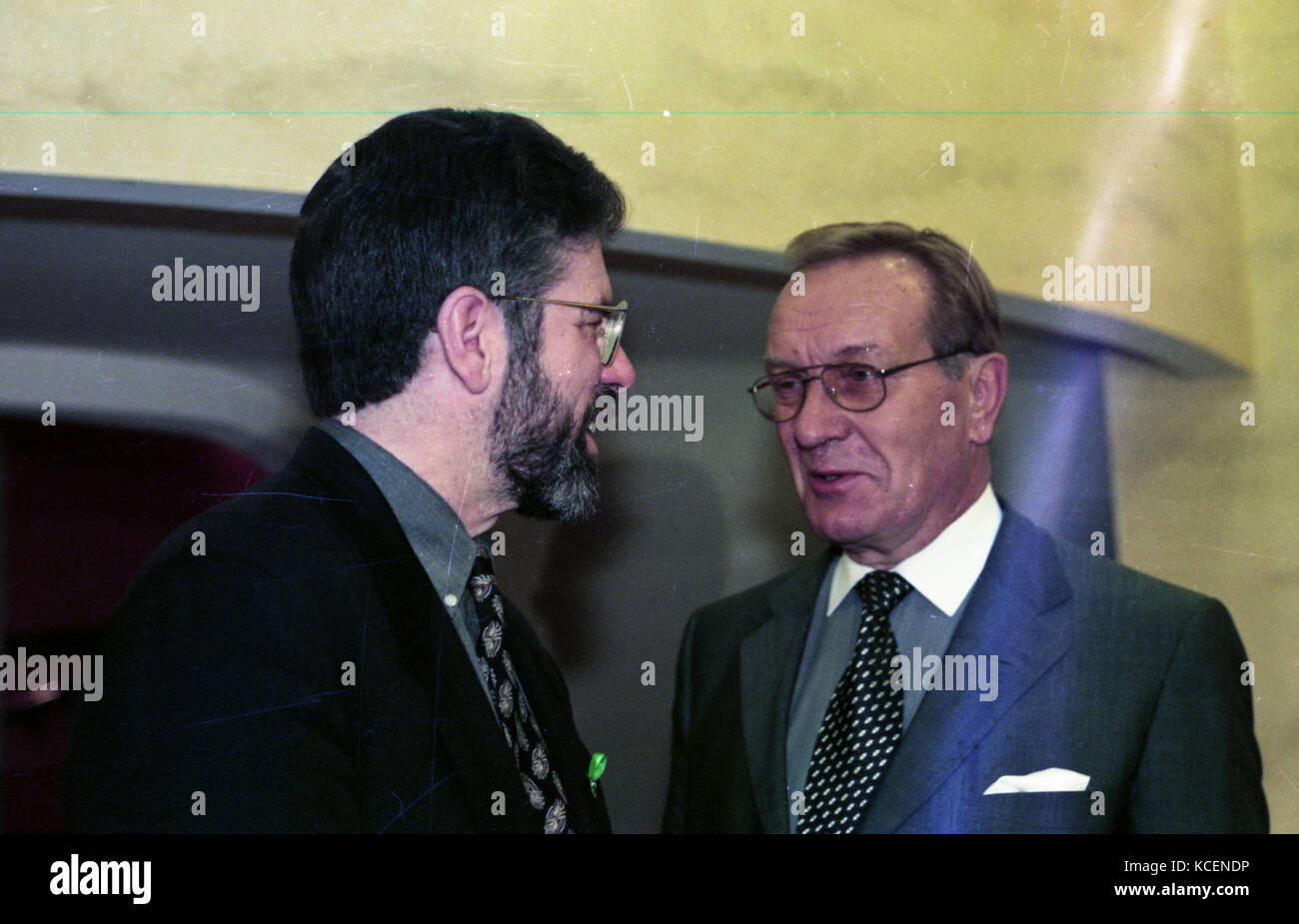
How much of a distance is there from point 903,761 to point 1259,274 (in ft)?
2.95

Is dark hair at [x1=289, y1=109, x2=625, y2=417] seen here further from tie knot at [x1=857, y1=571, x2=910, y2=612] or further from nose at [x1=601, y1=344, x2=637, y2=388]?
tie knot at [x1=857, y1=571, x2=910, y2=612]

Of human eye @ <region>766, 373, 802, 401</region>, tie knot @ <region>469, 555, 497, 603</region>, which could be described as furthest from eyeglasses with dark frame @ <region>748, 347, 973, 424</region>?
tie knot @ <region>469, 555, 497, 603</region>

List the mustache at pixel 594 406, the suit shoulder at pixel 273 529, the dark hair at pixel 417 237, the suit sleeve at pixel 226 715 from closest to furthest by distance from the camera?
the suit sleeve at pixel 226 715 → the suit shoulder at pixel 273 529 → the dark hair at pixel 417 237 → the mustache at pixel 594 406

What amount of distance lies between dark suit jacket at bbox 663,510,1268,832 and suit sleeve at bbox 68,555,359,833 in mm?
540

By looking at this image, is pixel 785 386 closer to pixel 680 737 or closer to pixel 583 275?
pixel 583 275

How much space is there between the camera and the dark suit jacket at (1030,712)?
1562mm

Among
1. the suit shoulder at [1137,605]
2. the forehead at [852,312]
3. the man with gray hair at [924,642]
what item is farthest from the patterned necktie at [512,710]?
the suit shoulder at [1137,605]

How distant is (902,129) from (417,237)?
28.9 inches

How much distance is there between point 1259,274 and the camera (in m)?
1.73

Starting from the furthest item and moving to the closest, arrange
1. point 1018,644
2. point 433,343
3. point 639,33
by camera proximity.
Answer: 1. point 639,33
2. point 1018,644
3. point 433,343

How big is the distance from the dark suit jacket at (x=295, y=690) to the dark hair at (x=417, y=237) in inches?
6.0

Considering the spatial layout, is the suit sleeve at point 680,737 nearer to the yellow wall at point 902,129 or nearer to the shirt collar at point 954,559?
the shirt collar at point 954,559
